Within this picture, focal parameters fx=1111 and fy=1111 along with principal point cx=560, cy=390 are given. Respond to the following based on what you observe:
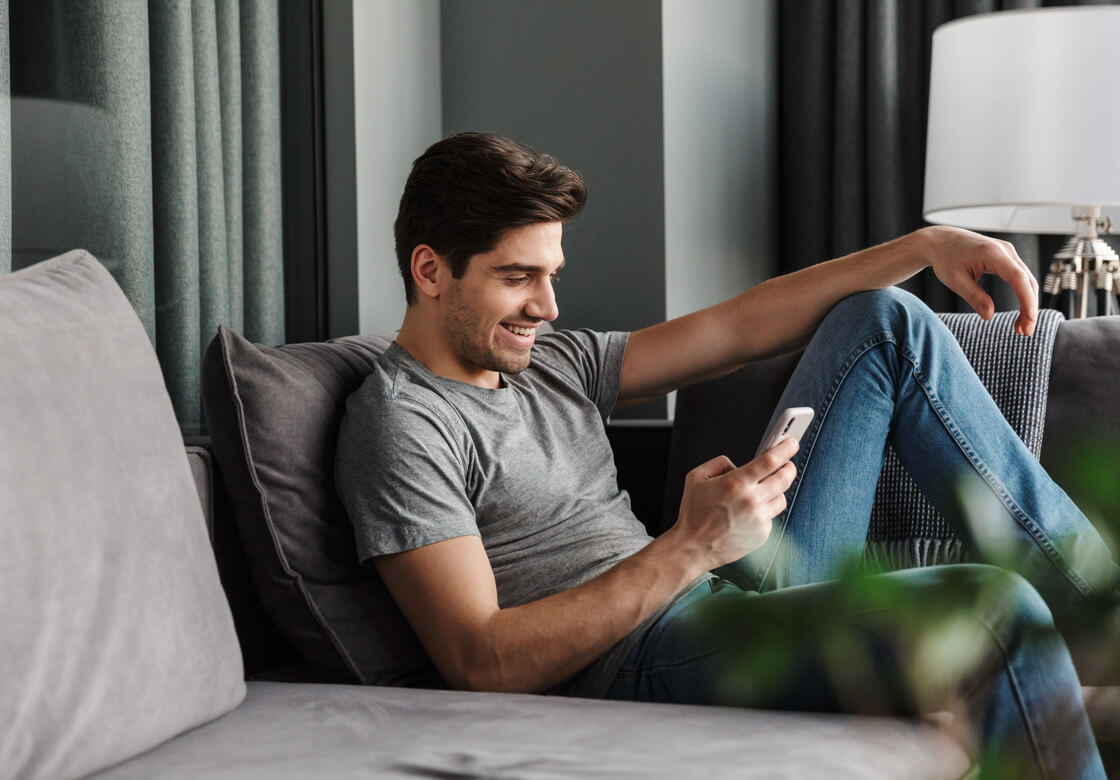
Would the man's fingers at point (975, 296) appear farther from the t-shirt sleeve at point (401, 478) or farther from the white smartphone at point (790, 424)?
the t-shirt sleeve at point (401, 478)

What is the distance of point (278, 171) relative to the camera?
75.9 inches

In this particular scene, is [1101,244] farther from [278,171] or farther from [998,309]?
[278,171]

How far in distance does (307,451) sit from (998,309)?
6.49 feet

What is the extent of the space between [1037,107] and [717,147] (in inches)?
28.0

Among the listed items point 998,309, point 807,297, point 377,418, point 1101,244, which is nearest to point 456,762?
point 377,418

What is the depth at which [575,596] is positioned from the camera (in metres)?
1.12

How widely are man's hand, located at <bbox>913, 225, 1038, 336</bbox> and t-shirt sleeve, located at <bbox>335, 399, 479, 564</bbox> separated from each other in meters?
0.73

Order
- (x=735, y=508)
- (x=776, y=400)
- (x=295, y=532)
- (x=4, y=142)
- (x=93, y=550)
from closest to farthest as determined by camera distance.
Answer: (x=93, y=550) → (x=735, y=508) → (x=295, y=532) → (x=4, y=142) → (x=776, y=400)

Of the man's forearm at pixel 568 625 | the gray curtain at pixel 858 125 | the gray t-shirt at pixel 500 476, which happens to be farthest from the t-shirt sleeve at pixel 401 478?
the gray curtain at pixel 858 125

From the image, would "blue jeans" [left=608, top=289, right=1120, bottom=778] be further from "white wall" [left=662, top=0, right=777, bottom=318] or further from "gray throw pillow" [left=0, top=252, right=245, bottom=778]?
"white wall" [left=662, top=0, right=777, bottom=318]

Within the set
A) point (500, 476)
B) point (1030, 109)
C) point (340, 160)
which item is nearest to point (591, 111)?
point (340, 160)

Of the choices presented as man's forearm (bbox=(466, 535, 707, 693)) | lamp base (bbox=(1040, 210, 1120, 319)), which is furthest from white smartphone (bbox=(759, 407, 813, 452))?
lamp base (bbox=(1040, 210, 1120, 319))

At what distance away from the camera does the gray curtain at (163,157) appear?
142 centimetres

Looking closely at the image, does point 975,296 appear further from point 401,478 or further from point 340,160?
point 340,160
